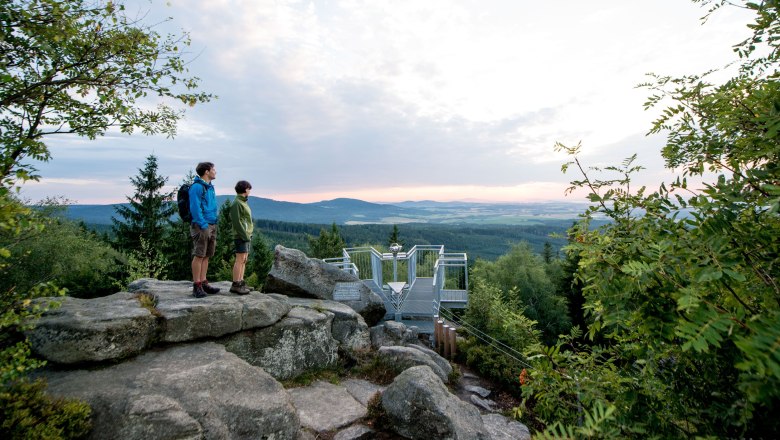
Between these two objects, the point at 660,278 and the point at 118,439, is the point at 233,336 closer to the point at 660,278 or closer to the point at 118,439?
the point at 118,439

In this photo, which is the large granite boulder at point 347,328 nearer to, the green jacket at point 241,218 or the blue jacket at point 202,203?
the green jacket at point 241,218

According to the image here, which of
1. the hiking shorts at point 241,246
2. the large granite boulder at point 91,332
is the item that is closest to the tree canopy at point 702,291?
the large granite boulder at point 91,332

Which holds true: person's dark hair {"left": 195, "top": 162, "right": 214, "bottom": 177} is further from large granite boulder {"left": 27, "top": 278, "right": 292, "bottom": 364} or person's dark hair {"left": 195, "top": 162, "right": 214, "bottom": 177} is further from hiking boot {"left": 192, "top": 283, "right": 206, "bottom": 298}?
large granite boulder {"left": 27, "top": 278, "right": 292, "bottom": 364}

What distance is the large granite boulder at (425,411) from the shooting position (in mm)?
5551

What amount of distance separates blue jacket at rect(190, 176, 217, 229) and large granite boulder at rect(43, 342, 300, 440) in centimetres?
→ 232

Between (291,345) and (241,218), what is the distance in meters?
2.97

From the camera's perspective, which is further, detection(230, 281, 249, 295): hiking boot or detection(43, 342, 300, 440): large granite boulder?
detection(230, 281, 249, 295): hiking boot

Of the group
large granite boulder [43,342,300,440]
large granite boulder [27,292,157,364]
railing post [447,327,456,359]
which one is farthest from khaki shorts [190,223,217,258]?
railing post [447,327,456,359]

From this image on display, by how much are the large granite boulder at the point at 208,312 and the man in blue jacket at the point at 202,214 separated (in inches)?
24.2

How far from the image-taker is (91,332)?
17.1 ft

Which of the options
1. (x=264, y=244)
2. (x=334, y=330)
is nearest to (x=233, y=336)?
(x=334, y=330)

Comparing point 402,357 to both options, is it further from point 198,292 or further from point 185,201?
point 185,201

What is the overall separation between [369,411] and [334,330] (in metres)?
3.30

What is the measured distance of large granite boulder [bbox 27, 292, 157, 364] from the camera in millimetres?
5027
